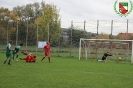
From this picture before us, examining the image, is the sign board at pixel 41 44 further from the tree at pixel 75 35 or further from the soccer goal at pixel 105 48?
the soccer goal at pixel 105 48

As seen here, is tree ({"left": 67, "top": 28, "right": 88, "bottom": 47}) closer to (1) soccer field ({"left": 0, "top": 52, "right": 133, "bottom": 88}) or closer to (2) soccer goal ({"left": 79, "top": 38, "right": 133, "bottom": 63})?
(2) soccer goal ({"left": 79, "top": 38, "right": 133, "bottom": 63})

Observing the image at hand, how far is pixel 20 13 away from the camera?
77.0 metres

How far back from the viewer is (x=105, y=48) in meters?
32.5

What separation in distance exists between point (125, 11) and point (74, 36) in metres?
11.0

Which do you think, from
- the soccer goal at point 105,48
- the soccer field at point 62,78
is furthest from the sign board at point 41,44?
the soccer field at point 62,78

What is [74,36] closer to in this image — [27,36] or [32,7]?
[27,36]

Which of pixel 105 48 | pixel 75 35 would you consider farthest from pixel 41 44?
pixel 105 48

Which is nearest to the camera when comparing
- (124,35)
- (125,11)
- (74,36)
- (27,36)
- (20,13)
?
(125,11)

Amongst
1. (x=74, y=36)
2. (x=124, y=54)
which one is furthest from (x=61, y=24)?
(x=124, y=54)

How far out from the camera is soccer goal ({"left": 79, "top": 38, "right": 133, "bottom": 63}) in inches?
1230

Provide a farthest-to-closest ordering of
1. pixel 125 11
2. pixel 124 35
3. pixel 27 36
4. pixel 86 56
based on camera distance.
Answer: pixel 27 36
pixel 124 35
pixel 86 56
pixel 125 11

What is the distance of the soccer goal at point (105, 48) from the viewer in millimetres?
31234

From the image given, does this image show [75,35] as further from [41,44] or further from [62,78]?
[62,78]

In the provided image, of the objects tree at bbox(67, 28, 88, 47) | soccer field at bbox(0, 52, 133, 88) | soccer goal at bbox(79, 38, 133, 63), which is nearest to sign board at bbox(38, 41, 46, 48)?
tree at bbox(67, 28, 88, 47)
